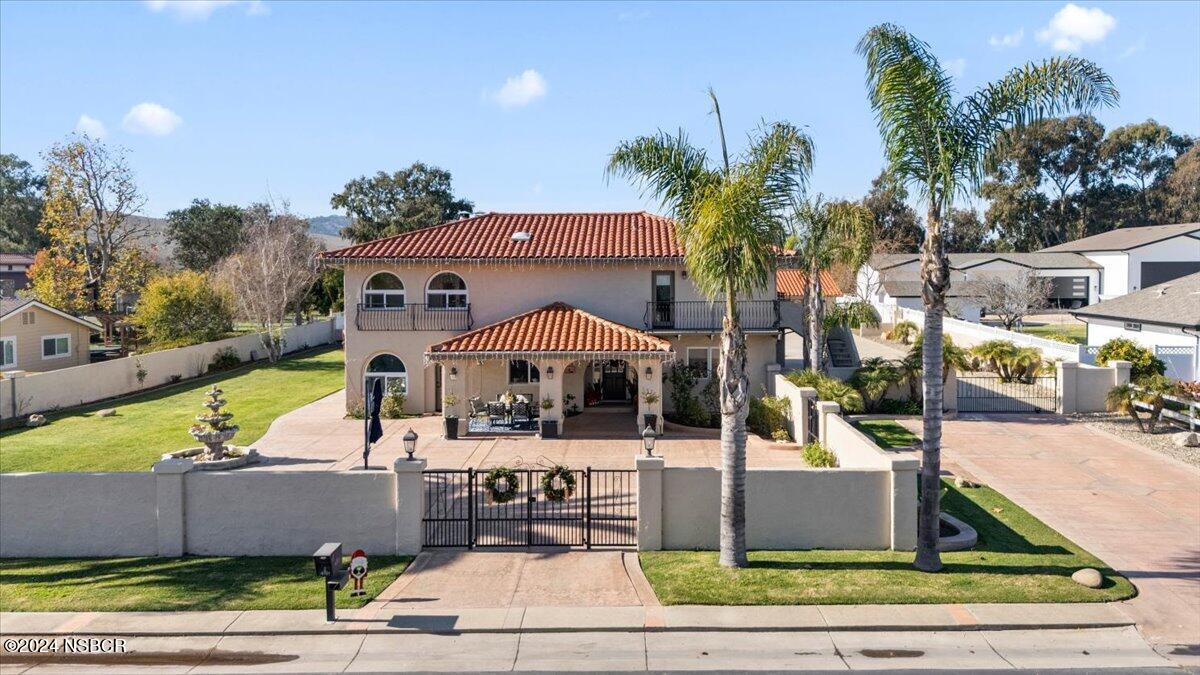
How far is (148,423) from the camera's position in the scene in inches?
1035

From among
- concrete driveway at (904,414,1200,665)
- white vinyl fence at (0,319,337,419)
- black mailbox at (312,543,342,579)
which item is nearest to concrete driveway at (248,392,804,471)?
concrete driveway at (904,414,1200,665)

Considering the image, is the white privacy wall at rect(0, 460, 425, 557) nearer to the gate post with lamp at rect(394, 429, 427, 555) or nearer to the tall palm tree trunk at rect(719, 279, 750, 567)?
the gate post with lamp at rect(394, 429, 427, 555)

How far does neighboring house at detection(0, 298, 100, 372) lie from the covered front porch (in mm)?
21011

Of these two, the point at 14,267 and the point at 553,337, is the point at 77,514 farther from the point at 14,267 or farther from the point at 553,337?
the point at 14,267

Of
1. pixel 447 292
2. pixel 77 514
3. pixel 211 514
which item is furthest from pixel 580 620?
pixel 447 292

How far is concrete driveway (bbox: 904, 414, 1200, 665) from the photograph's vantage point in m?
11.2

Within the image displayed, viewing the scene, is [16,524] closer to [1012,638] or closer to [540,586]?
[540,586]

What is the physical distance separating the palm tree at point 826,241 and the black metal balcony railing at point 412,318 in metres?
10.8

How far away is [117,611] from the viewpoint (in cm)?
1102

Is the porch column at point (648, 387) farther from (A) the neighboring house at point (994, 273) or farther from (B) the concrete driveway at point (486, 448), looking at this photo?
(A) the neighboring house at point (994, 273)

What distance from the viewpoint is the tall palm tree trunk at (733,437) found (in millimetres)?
12242

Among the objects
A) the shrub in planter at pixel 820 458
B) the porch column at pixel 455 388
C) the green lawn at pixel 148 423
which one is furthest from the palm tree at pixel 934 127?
the green lawn at pixel 148 423

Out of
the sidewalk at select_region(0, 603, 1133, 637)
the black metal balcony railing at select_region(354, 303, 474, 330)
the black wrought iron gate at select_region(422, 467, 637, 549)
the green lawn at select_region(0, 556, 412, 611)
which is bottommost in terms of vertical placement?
the sidewalk at select_region(0, 603, 1133, 637)

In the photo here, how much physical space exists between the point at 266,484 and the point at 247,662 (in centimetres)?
399
